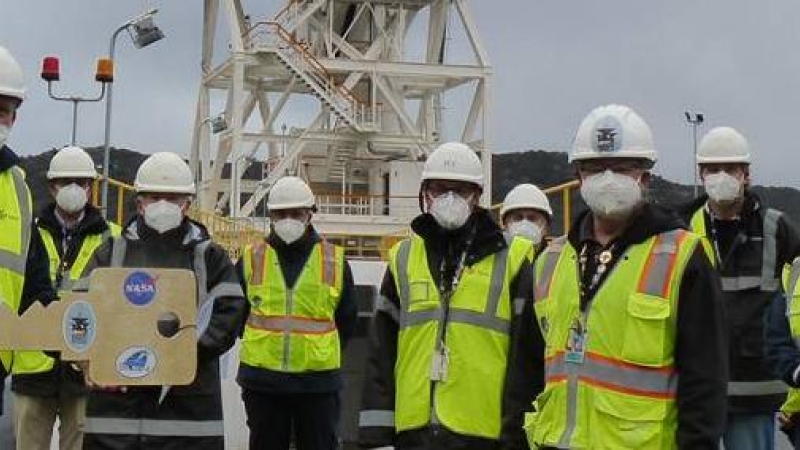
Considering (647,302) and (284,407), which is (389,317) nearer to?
(647,302)

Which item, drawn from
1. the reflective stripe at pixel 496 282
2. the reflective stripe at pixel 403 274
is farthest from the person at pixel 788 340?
the reflective stripe at pixel 403 274

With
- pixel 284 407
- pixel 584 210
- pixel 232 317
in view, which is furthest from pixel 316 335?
pixel 584 210

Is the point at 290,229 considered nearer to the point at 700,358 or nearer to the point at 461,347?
the point at 461,347

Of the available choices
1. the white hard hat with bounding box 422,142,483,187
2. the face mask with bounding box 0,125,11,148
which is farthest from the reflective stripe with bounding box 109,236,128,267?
the white hard hat with bounding box 422,142,483,187

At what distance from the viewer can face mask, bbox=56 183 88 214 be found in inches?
288

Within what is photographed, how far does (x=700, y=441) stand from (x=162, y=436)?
101 inches

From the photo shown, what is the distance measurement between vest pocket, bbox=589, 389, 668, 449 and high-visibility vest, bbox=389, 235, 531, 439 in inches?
45.2

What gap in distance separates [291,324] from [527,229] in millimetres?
2217

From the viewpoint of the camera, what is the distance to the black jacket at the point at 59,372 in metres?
6.71

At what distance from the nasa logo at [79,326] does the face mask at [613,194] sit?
1.98 m

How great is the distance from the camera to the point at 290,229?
25.1 ft

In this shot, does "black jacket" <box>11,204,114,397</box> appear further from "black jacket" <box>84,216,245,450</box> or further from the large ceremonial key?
the large ceremonial key

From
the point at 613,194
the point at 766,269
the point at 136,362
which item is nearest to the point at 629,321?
the point at 613,194

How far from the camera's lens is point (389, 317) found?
5.12 m
